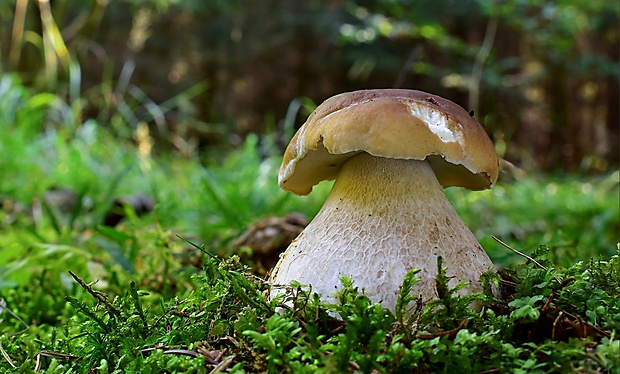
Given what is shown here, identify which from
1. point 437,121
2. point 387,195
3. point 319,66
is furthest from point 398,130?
point 319,66

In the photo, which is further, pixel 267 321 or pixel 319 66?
pixel 319 66

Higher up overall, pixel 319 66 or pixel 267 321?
pixel 319 66

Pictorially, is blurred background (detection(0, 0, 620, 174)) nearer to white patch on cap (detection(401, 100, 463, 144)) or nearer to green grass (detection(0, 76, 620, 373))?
green grass (detection(0, 76, 620, 373))

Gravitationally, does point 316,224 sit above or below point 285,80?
below

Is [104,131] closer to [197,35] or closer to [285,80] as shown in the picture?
[197,35]

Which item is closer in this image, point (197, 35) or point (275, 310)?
point (275, 310)

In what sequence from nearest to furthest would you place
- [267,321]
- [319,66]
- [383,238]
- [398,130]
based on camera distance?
[267,321] → [398,130] → [383,238] → [319,66]

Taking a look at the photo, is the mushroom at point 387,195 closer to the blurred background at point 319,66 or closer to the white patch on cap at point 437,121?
the white patch on cap at point 437,121

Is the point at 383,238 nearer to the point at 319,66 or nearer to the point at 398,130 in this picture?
the point at 398,130

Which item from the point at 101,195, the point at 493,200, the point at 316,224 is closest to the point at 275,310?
the point at 316,224
